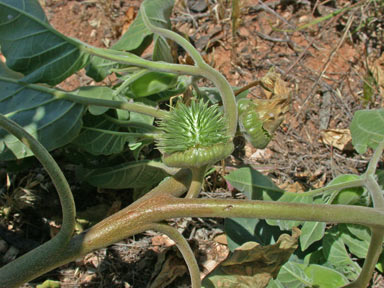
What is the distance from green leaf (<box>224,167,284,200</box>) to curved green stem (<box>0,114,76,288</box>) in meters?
0.80

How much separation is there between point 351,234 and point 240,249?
72 cm

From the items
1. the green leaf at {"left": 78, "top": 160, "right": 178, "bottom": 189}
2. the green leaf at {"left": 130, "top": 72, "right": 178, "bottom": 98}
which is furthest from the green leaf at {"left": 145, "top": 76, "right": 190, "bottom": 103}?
the green leaf at {"left": 78, "top": 160, "right": 178, "bottom": 189}

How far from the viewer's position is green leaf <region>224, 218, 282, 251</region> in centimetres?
210

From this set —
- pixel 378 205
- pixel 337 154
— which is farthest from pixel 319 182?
pixel 378 205

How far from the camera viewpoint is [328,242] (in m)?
2.06

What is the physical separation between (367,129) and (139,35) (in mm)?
1194

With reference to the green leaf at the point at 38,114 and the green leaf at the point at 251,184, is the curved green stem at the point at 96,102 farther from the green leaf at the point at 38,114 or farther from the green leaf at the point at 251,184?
the green leaf at the point at 251,184

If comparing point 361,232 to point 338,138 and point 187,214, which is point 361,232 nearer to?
point 338,138

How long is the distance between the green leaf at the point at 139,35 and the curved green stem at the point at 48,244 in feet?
3.15

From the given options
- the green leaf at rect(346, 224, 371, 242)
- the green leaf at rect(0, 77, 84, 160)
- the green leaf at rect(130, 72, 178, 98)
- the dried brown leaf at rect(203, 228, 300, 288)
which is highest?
the green leaf at rect(130, 72, 178, 98)

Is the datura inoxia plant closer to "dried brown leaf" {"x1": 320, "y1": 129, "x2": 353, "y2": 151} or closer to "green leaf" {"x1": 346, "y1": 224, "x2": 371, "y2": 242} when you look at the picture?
"green leaf" {"x1": 346, "y1": 224, "x2": 371, "y2": 242}

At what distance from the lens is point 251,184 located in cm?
200

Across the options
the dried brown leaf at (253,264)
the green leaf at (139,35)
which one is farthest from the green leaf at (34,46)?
the dried brown leaf at (253,264)

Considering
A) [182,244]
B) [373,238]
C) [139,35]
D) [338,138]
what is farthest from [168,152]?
[338,138]
